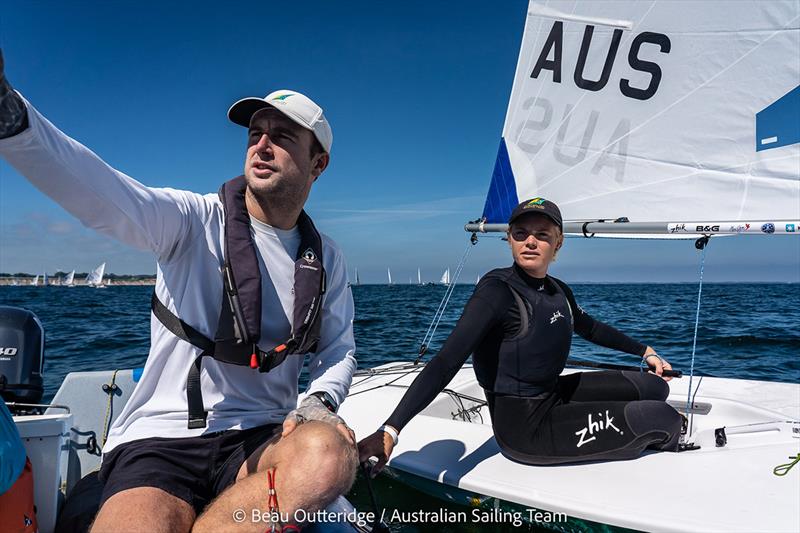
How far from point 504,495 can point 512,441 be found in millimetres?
323

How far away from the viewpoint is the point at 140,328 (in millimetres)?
10961

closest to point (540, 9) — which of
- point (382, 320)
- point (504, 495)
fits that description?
point (504, 495)

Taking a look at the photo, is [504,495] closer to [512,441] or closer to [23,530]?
[512,441]

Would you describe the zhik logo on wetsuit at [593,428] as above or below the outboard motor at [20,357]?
below

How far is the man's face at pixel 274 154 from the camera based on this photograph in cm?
158

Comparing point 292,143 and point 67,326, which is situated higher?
point 292,143

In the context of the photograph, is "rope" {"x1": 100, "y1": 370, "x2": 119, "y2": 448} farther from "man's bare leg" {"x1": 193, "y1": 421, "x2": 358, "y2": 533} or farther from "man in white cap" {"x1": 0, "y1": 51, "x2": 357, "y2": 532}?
"man's bare leg" {"x1": 193, "y1": 421, "x2": 358, "y2": 533}

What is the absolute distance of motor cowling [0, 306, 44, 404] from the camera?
2301mm

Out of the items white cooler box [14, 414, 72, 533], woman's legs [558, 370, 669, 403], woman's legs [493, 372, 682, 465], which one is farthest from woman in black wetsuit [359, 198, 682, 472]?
white cooler box [14, 414, 72, 533]

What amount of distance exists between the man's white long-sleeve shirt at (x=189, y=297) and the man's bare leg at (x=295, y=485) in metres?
0.34

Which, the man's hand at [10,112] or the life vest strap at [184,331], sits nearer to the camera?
the man's hand at [10,112]

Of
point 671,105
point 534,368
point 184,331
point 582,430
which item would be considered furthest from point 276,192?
point 671,105

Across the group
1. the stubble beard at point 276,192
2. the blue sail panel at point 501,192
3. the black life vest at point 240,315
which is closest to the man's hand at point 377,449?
the black life vest at point 240,315

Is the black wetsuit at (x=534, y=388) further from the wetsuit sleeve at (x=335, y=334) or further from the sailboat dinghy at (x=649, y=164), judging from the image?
the wetsuit sleeve at (x=335, y=334)
